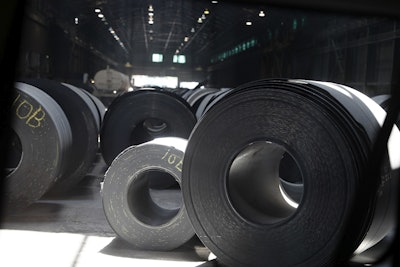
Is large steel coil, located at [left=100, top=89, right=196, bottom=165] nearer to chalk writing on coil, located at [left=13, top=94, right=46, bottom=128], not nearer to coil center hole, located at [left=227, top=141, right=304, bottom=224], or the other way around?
chalk writing on coil, located at [left=13, top=94, right=46, bottom=128]

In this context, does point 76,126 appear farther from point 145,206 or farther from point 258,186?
point 258,186

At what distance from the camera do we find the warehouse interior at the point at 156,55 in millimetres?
1453

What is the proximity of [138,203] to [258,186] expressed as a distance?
1036 millimetres

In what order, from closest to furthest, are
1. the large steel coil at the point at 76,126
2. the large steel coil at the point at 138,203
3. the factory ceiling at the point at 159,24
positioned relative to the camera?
the large steel coil at the point at 138,203 → the large steel coil at the point at 76,126 → the factory ceiling at the point at 159,24

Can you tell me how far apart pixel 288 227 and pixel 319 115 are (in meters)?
0.71

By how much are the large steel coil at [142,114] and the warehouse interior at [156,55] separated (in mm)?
551

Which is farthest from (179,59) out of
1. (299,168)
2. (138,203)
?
(299,168)

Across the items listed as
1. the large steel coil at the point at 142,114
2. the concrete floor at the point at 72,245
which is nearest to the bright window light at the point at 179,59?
the large steel coil at the point at 142,114

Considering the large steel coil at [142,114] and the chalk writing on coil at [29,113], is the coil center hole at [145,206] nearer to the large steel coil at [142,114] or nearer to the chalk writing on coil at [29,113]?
the chalk writing on coil at [29,113]

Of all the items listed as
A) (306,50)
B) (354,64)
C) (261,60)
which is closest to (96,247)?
(354,64)

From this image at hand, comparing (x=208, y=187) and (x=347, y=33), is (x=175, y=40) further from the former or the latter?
(x=208, y=187)

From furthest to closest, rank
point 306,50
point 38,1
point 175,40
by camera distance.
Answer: point 175,40
point 306,50
point 38,1

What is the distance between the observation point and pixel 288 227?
337cm

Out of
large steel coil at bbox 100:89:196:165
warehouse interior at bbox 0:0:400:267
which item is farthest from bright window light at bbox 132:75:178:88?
large steel coil at bbox 100:89:196:165
